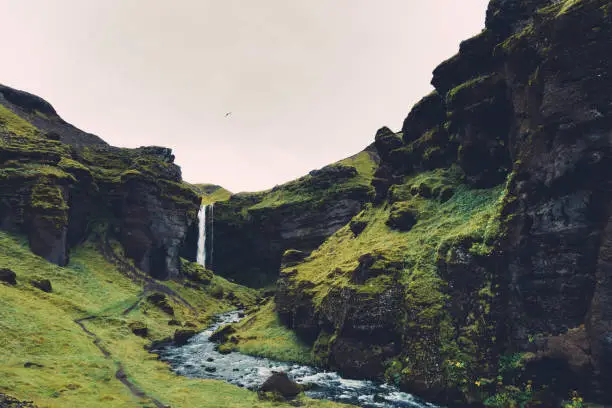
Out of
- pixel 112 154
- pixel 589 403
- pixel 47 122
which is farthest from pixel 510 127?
pixel 47 122

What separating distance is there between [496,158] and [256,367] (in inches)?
1703

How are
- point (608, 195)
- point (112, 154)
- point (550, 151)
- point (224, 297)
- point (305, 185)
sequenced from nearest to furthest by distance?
point (608, 195) → point (550, 151) → point (224, 297) → point (112, 154) → point (305, 185)

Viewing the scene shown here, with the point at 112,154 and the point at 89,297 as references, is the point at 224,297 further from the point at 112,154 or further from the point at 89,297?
the point at 112,154

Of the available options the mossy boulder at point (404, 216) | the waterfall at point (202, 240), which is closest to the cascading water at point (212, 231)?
the waterfall at point (202, 240)

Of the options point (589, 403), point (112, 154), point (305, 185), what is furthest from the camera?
point (305, 185)

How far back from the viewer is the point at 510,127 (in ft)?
159

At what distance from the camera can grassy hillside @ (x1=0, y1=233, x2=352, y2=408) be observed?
104ft

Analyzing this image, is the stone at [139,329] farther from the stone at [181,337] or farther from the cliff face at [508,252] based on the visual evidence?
the cliff face at [508,252]

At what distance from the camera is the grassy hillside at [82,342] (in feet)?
104

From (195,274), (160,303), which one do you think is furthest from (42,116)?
(160,303)

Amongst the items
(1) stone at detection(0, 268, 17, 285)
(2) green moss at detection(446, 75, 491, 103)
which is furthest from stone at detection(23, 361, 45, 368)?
(2) green moss at detection(446, 75, 491, 103)

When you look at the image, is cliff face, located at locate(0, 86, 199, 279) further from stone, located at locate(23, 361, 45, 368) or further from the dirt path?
stone, located at locate(23, 361, 45, 368)

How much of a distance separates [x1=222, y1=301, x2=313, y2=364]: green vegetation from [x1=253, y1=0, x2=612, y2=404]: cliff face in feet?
9.28

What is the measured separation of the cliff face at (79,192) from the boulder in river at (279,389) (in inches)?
2364
